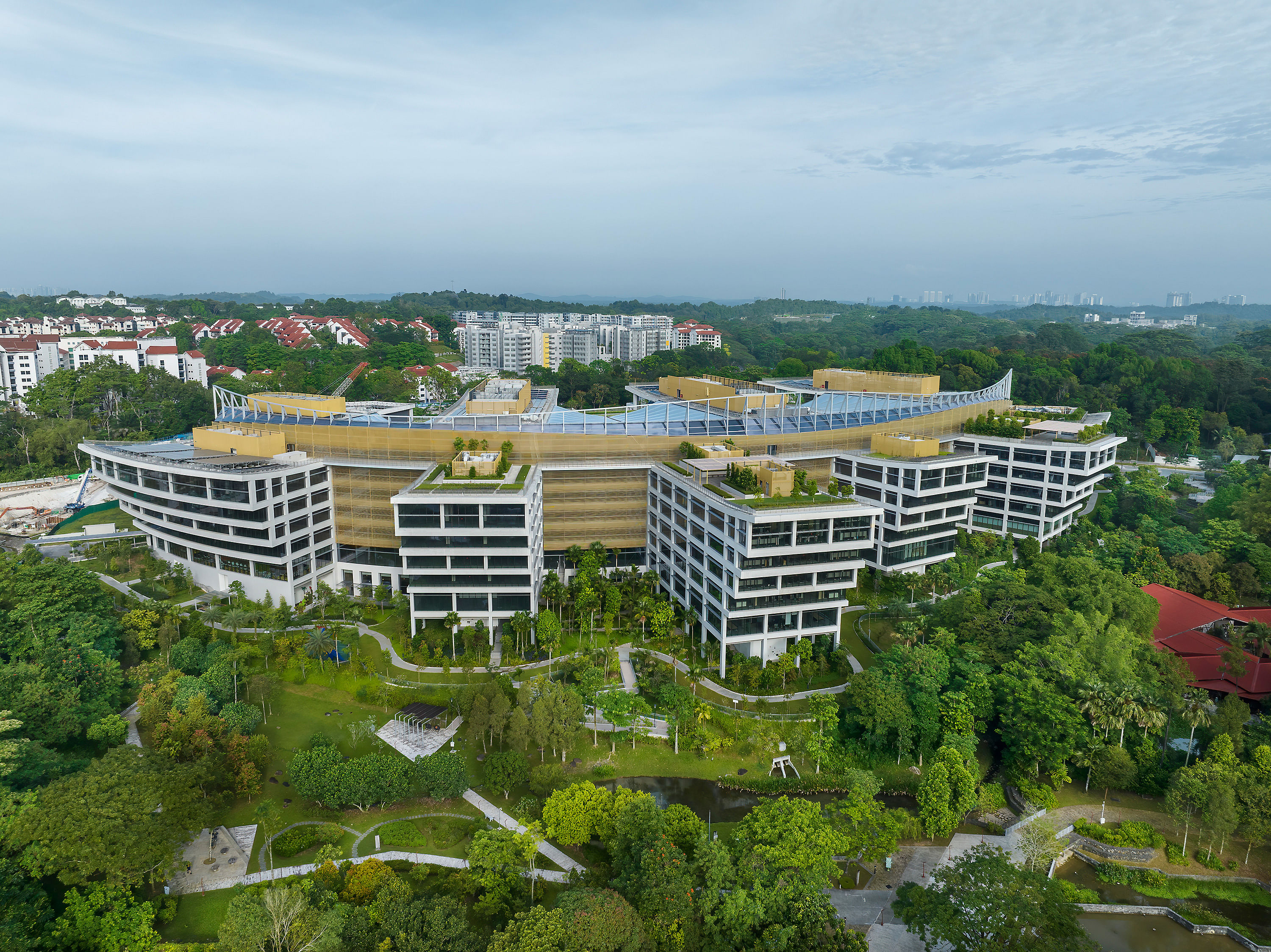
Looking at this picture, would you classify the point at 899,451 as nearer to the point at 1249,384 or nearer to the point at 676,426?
the point at 676,426

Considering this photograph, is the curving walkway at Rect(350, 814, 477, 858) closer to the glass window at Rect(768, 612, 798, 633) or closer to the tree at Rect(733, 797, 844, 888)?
the tree at Rect(733, 797, 844, 888)

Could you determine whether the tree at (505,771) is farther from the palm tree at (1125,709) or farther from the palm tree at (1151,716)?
the palm tree at (1151,716)

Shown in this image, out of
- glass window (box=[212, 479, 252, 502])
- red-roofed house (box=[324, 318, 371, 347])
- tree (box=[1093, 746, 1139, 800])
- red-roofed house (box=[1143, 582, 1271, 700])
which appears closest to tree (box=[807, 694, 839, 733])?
tree (box=[1093, 746, 1139, 800])

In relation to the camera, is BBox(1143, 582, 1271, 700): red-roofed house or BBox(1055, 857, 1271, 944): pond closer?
BBox(1055, 857, 1271, 944): pond

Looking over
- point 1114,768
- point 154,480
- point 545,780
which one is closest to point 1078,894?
point 1114,768

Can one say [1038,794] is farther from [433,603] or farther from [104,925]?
[104,925]
